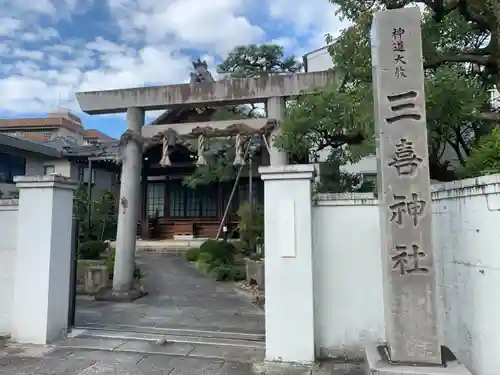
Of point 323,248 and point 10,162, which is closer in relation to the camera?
point 323,248

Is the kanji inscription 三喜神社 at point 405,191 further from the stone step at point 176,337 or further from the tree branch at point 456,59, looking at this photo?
the stone step at point 176,337

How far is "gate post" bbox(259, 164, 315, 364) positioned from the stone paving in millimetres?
296

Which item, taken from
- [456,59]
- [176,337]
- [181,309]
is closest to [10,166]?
[181,309]

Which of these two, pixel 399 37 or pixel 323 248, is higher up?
pixel 399 37

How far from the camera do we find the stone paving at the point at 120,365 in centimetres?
427

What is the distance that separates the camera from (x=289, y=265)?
4.59 metres

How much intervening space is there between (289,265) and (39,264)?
3.43 meters

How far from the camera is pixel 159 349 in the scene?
199 inches

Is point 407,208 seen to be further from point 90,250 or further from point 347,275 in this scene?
point 90,250

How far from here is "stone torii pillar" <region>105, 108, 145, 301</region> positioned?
8.80m

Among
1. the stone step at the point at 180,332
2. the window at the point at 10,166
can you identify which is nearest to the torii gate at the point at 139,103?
the stone step at the point at 180,332

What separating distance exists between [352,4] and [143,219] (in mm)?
15914

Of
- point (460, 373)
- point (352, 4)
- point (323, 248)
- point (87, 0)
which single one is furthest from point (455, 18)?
point (87, 0)

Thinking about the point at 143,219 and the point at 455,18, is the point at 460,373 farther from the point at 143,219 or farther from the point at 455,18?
the point at 143,219
